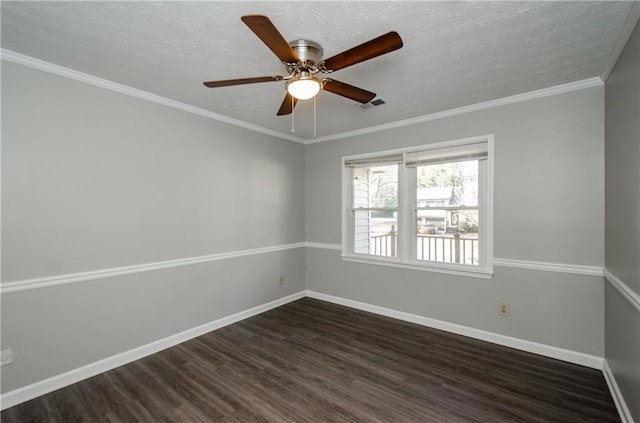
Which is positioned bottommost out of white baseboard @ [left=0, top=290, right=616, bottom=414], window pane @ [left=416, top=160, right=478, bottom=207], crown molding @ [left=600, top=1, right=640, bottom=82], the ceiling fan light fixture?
white baseboard @ [left=0, top=290, right=616, bottom=414]

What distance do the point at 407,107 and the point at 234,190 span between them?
7.62ft

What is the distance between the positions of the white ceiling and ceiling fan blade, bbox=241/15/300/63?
0.24m

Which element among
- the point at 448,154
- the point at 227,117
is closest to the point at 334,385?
the point at 448,154

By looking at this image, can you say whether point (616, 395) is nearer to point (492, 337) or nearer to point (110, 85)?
point (492, 337)

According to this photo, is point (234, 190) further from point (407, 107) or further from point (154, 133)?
point (407, 107)

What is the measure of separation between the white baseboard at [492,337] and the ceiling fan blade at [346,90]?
107 inches

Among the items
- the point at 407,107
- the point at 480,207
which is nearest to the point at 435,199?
the point at 480,207

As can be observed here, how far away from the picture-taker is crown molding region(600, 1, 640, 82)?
1.61 m

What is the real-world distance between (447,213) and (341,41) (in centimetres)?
238

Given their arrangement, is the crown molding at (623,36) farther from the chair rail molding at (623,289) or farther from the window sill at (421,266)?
the window sill at (421,266)

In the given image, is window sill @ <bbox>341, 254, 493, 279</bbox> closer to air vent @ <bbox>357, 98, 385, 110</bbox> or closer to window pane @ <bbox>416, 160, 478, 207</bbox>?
window pane @ <bbox>416, 160, 478, 207</bbox>

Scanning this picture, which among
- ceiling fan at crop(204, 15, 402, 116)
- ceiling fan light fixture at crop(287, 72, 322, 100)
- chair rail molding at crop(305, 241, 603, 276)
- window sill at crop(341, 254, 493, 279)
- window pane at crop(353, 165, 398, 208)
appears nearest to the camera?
ceiling fan at crop(204, 15, 402, 116)

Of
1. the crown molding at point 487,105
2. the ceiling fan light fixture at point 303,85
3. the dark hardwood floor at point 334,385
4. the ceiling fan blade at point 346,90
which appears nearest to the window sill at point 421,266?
the dark hardwood floor at point 334,385

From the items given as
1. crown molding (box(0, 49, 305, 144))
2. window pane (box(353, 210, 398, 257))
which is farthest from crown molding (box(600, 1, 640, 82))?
crown molding (box(0, 49, 305, 144))
